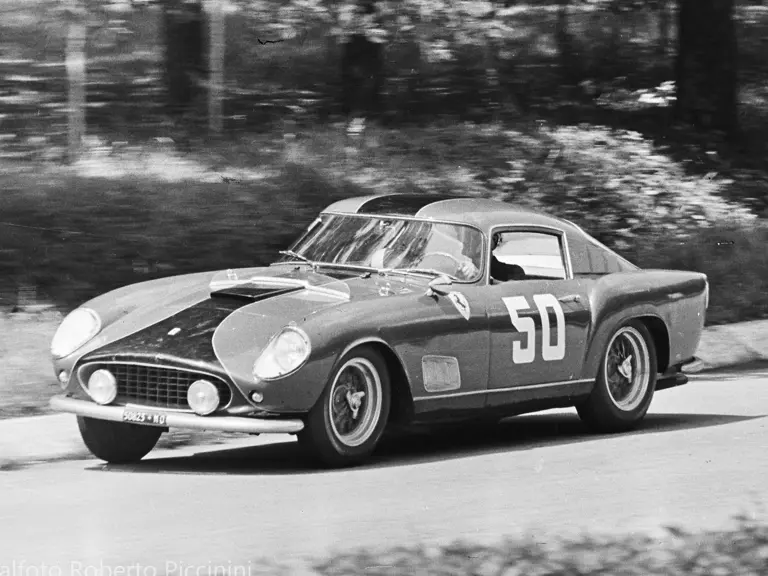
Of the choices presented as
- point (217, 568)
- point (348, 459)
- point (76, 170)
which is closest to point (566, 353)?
point (348, 459)

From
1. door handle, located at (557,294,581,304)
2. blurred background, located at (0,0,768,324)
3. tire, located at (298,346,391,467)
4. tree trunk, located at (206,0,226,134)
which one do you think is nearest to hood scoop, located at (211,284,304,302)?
tire, located at (298,346,391,467)

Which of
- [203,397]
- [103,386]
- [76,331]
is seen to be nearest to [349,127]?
[76,331]

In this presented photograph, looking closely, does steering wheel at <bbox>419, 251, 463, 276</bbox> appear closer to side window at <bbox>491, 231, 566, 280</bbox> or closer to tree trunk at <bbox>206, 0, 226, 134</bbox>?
side window at <bbox>491, 231, 566, 280</bbox>

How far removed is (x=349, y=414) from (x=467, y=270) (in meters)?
1.44

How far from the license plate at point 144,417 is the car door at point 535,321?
221 centimetres

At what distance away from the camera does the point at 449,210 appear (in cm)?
1042

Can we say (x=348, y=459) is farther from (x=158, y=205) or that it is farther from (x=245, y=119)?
(x=245, y=119)

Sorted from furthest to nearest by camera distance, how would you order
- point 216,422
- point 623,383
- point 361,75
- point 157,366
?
point 361,75, point 623,383, point 157,366, point 216,422

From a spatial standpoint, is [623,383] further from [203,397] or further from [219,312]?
[203,397]

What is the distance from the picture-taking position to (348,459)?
905 centimetres

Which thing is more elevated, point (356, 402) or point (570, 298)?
point (570, 298)

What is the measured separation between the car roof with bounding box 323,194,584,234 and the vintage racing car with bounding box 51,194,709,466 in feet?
0.06

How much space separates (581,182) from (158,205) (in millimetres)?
5772

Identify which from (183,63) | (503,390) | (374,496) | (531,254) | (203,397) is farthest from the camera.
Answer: (183,63)
